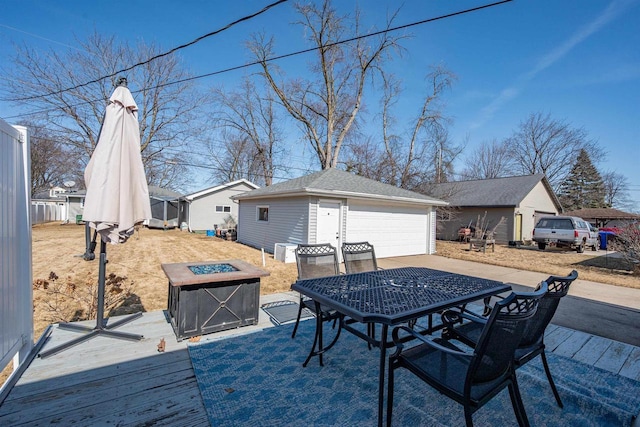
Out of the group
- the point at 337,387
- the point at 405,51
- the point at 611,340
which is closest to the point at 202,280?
the point at 337,387

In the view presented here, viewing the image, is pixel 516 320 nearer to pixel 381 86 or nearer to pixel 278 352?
pixel 278 352

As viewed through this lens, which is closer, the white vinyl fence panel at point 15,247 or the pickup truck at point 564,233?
the white vinyl fence panel at point 15,247

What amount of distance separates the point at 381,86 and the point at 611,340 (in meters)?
17.4

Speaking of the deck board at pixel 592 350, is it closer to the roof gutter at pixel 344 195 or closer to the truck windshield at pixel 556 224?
the roof gutter at pixel 344 195

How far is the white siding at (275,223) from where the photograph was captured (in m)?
9.56

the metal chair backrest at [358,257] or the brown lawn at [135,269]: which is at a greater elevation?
the metal chair backrest at [358,257]

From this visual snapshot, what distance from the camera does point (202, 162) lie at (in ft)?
75.4

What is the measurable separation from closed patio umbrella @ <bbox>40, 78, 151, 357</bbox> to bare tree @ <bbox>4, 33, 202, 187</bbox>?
13417 millimetres

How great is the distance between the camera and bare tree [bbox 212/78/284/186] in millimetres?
21516

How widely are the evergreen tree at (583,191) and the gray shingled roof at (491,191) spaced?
36.7ft

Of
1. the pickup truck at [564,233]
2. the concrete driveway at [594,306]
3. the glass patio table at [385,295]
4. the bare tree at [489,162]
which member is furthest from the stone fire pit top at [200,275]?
the bare tree at [489,162]

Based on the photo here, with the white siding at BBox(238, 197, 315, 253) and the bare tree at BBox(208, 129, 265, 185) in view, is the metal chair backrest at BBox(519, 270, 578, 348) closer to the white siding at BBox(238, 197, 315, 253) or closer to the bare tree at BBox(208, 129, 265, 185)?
the white siding at BBox(238, 197, 315, 253)

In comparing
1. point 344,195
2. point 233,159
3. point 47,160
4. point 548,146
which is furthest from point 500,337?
point 47,160

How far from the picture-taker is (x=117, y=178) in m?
2.63
